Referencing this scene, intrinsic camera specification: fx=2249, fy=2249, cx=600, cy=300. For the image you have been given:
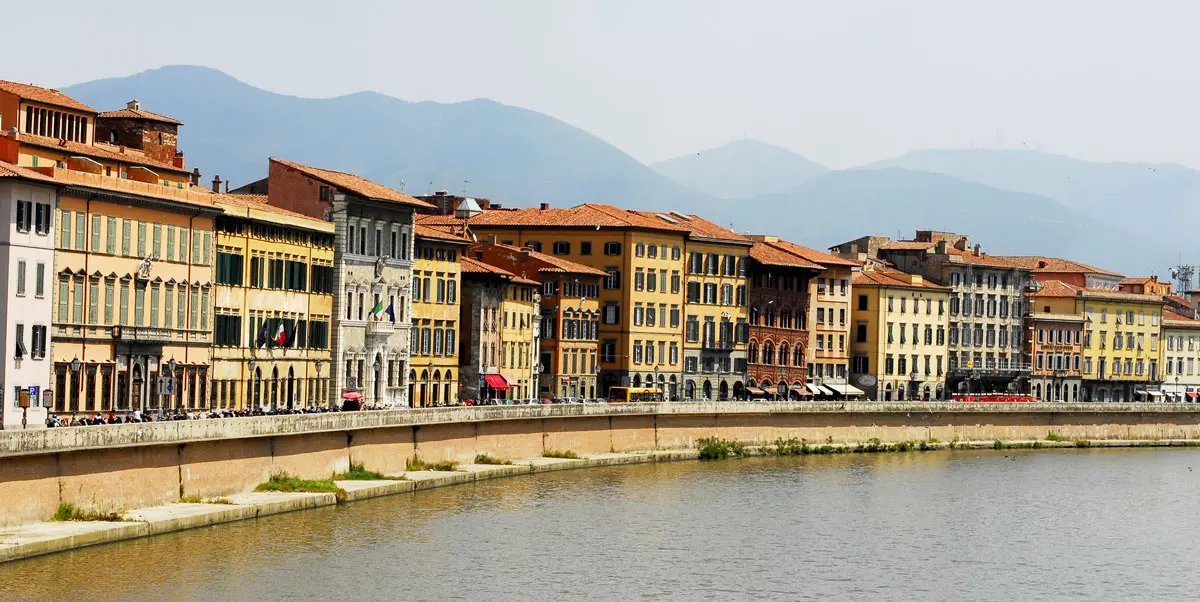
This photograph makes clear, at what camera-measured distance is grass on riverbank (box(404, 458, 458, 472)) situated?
80.9 m

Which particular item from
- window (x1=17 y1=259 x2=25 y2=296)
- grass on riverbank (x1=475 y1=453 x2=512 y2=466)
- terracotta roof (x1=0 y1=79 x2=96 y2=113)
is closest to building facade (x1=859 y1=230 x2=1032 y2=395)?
grass on riverbank (x1=475 y1=453 x2=512 y2=466)

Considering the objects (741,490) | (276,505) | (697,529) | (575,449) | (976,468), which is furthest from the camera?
(976,468)

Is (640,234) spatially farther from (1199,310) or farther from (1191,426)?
(1199,310)

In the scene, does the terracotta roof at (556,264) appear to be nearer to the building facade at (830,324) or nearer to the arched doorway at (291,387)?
the building facade at (830,324)

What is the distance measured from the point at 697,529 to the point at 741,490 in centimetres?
1462

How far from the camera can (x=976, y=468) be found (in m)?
103

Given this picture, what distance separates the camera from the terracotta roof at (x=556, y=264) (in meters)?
119

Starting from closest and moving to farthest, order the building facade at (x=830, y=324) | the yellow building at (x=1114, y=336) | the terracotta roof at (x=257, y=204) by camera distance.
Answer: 1. the terracotta roof at (x=257, y=204)
2. the building facade at (x=830, y=324)
3. the yellow building at (x=1114, y=336)

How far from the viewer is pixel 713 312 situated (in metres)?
136

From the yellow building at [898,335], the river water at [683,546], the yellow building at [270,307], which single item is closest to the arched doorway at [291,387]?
the yellow building at [270,307]

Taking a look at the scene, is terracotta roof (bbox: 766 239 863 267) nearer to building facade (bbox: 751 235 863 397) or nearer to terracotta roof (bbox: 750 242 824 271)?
building facade (bbox: 751 235 863 397)

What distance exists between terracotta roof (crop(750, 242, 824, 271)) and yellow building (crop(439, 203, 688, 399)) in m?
10.2

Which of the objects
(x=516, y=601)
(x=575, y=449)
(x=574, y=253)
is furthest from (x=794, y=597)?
(x=574, y=253)

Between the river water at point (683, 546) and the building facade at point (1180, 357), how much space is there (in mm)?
78245
